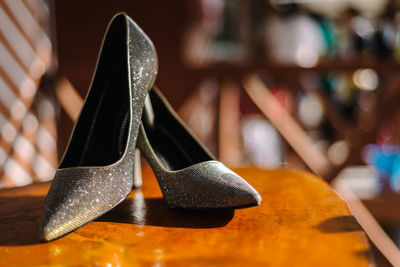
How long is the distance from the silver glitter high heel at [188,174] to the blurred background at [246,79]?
436 mm

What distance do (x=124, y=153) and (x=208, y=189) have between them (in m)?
0.07

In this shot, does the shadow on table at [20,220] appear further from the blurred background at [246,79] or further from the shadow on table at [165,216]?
the blurred background at [246,79]

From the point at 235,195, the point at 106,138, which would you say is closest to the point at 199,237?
the point at 235,195

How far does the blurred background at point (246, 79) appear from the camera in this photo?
2.97ft

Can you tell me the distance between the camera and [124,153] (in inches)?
10.4

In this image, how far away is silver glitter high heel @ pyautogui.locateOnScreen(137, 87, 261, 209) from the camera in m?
0.24

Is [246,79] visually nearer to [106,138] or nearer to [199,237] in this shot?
[106,138]

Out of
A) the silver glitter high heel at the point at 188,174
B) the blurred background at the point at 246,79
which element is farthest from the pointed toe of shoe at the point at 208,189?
the blurred background at the point at 246,79

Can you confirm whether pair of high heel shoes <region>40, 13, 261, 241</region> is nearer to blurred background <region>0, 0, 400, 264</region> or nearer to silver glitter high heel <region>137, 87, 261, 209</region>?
silver glitter high heel <region>137, 87, 261, 209</region>

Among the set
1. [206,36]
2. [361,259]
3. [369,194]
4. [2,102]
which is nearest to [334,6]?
[206,36]

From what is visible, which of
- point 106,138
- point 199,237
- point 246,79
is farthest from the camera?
point 246,79

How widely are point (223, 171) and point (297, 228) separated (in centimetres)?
7

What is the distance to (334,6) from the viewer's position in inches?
53.9

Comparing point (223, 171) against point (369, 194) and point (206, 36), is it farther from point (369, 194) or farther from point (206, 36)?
point (206, 36)
